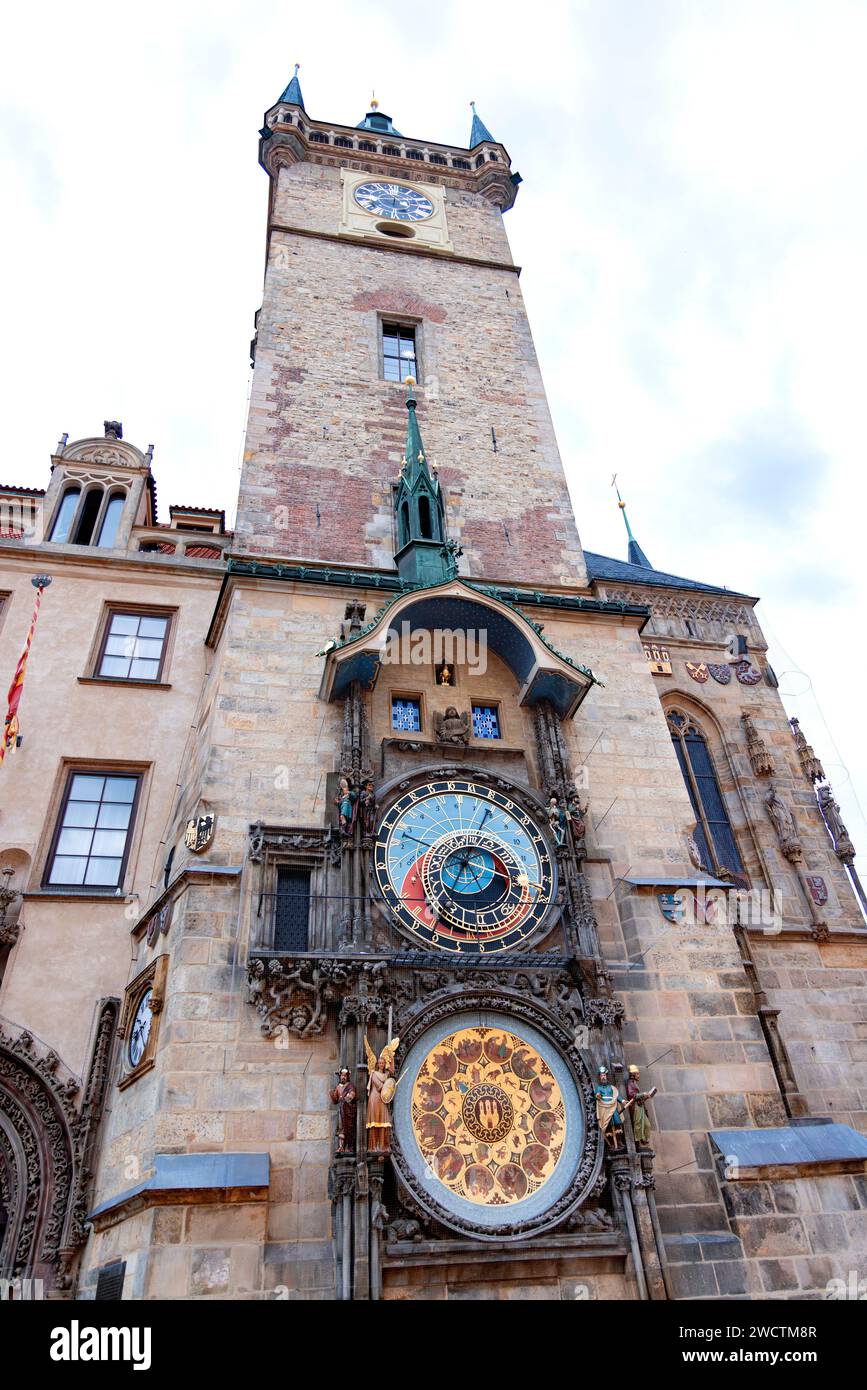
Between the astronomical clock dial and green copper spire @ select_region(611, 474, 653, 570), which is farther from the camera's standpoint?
green copper spire @ select_region(611, 474, 653, 570)

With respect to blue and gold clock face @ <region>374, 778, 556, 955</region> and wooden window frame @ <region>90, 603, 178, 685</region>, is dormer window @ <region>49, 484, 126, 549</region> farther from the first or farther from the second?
blue and gold clock face @ <region>374, 778, 556, 955</region>

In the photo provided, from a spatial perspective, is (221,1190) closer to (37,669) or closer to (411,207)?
(37,669)

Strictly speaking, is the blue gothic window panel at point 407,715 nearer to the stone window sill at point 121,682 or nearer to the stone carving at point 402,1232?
the stone window sill at point 121,682

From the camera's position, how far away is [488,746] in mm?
10055

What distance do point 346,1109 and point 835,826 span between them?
877 centimetres

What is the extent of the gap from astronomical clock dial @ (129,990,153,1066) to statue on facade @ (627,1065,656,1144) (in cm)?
436

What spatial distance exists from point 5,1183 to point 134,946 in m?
2.43

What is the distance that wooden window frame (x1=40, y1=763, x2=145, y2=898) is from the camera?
9.96 meters

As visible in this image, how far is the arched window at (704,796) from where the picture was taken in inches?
487

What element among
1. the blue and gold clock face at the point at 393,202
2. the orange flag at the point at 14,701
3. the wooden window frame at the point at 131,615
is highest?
the blue and gold clock face at the point at 393,202

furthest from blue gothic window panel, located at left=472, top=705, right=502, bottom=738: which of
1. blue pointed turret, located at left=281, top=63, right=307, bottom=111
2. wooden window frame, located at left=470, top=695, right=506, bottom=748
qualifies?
blue pointed turret, located at left=281, top=63, right=307, bottom=111

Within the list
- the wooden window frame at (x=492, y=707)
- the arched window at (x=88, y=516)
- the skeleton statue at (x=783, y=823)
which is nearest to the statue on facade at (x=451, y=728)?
the wooden window frame at (x=492, y=707)

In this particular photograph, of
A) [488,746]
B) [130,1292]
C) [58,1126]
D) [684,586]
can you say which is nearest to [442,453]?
[684,586]

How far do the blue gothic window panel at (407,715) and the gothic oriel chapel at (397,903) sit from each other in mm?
61
